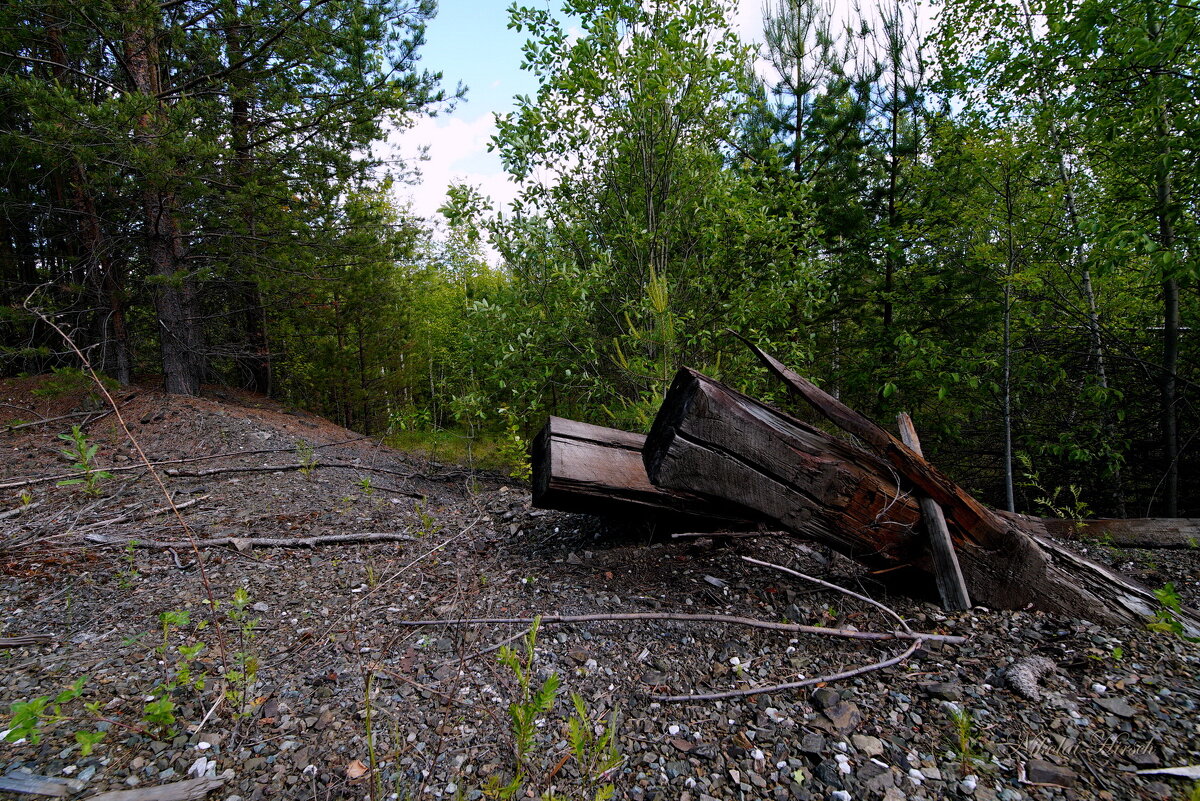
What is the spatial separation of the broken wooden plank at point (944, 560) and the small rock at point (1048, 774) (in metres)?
0.86

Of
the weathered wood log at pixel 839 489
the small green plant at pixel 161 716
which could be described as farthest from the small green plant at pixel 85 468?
the weathered wood log at pixel 839 489

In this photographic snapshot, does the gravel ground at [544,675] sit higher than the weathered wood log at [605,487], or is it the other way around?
the weathered wood log at [605,487]

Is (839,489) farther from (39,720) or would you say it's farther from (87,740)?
(39,720)

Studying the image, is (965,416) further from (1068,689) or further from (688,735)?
(688,735)

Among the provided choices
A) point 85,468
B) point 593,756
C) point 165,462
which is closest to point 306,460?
point 165,462

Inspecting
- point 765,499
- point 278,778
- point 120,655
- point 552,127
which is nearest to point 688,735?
point 765,499

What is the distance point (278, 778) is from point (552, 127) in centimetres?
452

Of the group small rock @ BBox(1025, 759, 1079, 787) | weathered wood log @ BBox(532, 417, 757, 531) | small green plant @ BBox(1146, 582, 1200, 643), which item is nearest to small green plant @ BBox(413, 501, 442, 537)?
weathered wood log @ BBox(532, 417, 757, 531)

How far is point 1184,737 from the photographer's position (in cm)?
154

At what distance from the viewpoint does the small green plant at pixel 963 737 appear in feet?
4.98

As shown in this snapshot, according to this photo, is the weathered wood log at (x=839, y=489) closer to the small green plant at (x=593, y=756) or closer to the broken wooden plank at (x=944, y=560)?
the broken wooden plank at (x=944, y=560)

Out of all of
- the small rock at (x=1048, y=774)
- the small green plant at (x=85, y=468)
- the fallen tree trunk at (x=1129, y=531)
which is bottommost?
the fallen tree trunk at (x=1129, y=531)

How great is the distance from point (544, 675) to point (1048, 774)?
5.05 feet

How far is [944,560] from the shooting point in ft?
7.50
